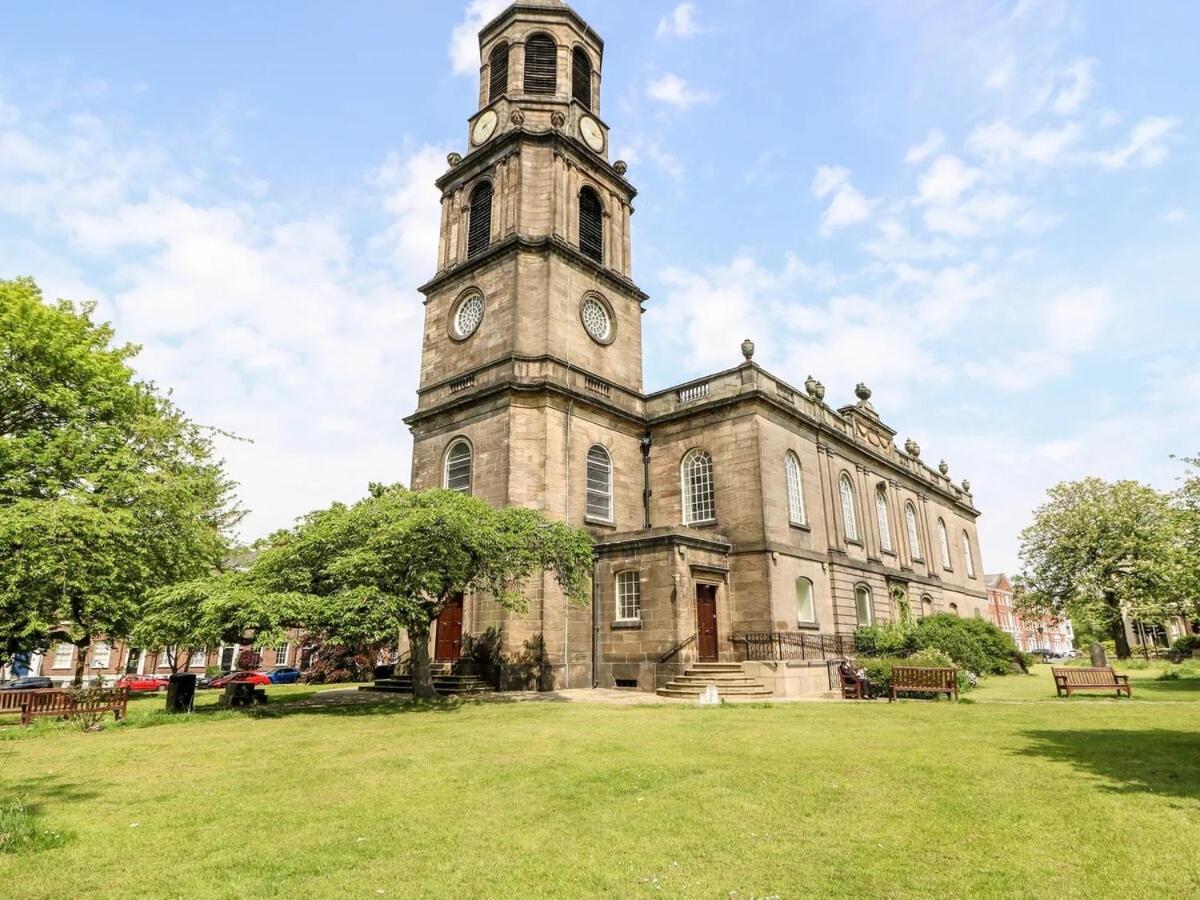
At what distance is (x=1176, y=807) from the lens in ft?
22.3

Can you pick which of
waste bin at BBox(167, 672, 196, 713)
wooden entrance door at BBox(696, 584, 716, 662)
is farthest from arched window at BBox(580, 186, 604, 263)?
waste bin at BBox(167, 672, 196, 713)

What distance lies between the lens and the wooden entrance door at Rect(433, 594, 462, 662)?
23298 mm

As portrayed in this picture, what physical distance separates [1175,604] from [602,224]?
23475 millimetres

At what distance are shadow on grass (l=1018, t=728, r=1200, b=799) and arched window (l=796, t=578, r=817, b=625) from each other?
43.1 ft

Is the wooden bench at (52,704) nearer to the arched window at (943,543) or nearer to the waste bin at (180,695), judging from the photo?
the waste bin at (180,695)

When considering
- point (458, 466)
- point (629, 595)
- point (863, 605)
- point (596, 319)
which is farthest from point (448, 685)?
point (863, 605)

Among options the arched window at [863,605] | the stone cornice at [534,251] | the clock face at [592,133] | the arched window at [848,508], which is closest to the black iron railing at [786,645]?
the arched window at [863,605]

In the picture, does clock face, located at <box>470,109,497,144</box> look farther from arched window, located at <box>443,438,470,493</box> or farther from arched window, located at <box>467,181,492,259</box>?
arched window, located at <box>443,438,470,493</box>

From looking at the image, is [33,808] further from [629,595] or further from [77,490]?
[629,595]

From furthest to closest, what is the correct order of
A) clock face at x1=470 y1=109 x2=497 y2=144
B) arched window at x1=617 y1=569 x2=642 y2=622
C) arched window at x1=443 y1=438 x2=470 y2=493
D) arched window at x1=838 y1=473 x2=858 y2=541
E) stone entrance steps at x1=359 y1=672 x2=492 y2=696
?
clock face at x1=470 y1=109 x2=497 y2=144
arched window at x1=838 y1=473 x2=858 y2=541
arched window at x1=443 y1=438 x2=470 y2=493
arched window at x1=617 y1=569 x2=642 y2=622
stone entrance steps at x1=359 y1=672 x2=492 y2=696

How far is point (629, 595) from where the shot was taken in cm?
2289

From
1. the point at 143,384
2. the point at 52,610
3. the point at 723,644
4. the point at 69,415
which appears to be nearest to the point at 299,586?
the point at 52,610

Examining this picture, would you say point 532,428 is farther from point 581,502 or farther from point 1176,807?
point 1176,807

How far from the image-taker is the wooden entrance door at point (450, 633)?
76.4ft
